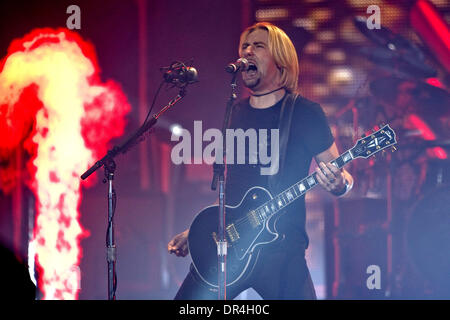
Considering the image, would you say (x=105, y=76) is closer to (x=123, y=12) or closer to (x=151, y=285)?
(x=123, y=12)

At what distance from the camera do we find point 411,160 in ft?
13.8

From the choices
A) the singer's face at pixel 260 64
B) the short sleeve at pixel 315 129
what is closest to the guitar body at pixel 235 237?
the short sleeve at pixel 315 129

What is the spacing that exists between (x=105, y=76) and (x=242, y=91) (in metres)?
1.17

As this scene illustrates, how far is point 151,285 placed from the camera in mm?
4785

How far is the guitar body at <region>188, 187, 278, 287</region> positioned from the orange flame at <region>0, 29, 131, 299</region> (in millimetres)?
1850

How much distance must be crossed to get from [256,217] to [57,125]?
8.23 feet

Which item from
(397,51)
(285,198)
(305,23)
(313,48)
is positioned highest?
(305,23)

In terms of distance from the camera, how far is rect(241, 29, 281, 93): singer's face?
10.5ft

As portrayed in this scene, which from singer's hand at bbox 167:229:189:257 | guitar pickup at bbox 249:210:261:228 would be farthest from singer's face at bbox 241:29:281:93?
singer's hand at bbox 167:229:189:257

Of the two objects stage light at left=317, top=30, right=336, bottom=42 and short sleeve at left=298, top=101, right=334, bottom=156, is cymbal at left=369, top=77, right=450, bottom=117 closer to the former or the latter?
stage light at left=317, top=30, right=336, bottom=42

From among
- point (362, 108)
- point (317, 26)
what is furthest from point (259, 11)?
point (362, 108)

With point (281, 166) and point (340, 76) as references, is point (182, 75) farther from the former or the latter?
point (340, 76)

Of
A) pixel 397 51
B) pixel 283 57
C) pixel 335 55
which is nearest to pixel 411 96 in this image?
pixel 397 51

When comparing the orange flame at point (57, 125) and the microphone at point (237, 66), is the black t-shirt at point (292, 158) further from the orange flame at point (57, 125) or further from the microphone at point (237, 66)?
the orange flame at point (57, 125)
